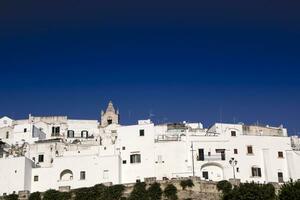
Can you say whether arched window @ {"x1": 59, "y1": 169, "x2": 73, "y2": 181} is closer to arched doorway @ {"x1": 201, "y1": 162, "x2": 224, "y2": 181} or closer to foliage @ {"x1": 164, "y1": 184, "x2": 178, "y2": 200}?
foliage @ {"x1": 164, "y1": 184, "x2": 178, "y2": 200}

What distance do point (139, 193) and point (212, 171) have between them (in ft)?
42.6

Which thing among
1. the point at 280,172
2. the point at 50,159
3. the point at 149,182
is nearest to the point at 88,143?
the point at 50,159

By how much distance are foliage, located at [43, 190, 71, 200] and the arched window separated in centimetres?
426

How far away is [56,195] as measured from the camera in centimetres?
6150

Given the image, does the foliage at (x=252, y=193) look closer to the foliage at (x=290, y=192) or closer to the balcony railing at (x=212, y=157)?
the foliage at (x=290, y=192)

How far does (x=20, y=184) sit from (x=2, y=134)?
1976 cm

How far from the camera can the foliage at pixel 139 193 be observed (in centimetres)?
5906

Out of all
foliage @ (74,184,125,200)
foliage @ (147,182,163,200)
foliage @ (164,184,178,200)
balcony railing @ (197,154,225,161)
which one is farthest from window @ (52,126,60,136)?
foliage @ (164,184,178,200)

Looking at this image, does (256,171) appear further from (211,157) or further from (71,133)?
(71,133)

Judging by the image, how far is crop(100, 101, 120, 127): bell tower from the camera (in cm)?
8056

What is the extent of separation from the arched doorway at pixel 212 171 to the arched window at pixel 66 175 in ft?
60.5

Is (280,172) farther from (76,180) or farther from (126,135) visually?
(76,180)

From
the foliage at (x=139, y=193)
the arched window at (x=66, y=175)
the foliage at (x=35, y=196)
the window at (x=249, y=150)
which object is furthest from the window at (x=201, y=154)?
the foliage at (x=35, y=196)

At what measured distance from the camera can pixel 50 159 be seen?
230 ft
